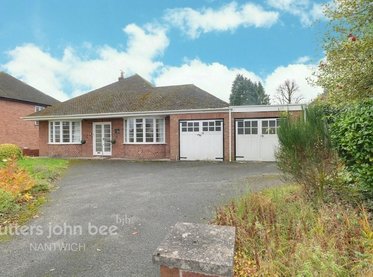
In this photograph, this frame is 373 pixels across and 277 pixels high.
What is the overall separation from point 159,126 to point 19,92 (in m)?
17.8

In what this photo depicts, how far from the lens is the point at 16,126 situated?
24828 mm

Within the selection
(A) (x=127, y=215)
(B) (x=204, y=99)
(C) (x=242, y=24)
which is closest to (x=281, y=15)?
(C) (x=242, y=24)

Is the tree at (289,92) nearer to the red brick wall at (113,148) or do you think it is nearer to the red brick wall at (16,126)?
the red brick wall at (113,148)

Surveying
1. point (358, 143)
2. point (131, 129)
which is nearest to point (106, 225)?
point (358, 143)

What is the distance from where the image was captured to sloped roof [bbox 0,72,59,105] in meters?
24.9

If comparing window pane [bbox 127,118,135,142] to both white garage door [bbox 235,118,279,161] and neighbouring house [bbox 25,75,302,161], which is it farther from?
white garage door [bbox 235,118,279,161]

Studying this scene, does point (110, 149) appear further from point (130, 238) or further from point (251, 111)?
point (130, 238)

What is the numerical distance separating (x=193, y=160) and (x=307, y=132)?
432 inches

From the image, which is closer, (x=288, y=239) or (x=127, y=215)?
(x=288, y=239)

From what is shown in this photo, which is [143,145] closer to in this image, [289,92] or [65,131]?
[65,131]

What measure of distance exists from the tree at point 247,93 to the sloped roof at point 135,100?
75.5ft

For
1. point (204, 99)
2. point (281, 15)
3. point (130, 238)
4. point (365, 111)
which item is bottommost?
point (130, 238)

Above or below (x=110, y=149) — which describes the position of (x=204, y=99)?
above

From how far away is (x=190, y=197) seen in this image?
21.8ft
